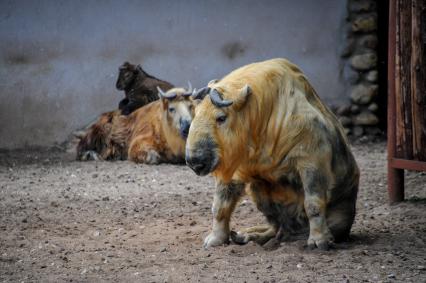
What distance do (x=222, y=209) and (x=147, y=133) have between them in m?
5.28

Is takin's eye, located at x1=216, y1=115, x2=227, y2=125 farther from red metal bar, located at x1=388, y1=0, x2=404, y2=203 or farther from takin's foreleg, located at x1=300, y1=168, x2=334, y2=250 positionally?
red metal bar, located at x1=388, y1=0, x2=404, y2=203

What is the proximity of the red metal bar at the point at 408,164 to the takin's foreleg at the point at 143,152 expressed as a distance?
4.04 m

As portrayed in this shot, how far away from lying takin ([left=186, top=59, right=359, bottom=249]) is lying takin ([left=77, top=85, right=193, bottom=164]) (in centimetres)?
430

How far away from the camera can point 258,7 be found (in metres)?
11.3

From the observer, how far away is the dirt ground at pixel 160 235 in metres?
4.77

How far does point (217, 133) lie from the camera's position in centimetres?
510

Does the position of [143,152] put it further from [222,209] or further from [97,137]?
[222,209]

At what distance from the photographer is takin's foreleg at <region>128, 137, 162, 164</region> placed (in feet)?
33.4

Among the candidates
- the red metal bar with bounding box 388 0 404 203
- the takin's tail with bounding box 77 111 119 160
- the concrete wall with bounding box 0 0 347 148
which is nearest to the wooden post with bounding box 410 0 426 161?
the red metal bar with bounding box 388 0 404 203

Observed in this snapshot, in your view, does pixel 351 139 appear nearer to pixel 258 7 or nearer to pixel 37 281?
pixel 258 7

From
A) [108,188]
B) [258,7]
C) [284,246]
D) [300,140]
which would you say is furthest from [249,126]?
[258,7]

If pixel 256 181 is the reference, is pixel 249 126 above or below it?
above

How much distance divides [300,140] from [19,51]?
22.6 feet

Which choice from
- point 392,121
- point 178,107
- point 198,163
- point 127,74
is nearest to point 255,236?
point 198,163
